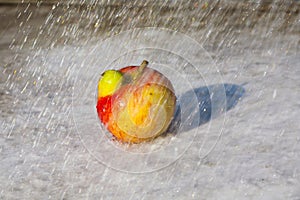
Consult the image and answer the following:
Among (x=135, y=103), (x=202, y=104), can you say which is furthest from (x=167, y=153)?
(x=202, y=104)

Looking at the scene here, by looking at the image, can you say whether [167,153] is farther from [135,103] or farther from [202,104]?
[202,104]

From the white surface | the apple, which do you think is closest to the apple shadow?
the white surface

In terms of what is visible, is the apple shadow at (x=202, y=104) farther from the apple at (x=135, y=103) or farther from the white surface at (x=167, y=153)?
the apple at (x=135, y=103)

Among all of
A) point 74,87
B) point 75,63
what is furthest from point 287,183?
point 75,63

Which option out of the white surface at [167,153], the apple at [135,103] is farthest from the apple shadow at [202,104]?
the apple at [135,103]

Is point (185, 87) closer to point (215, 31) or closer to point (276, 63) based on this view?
point (276, 63)

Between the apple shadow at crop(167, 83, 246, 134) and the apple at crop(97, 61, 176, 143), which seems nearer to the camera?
the apple at crop(97, 61, 176, 143)

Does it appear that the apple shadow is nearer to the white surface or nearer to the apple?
the white surface
